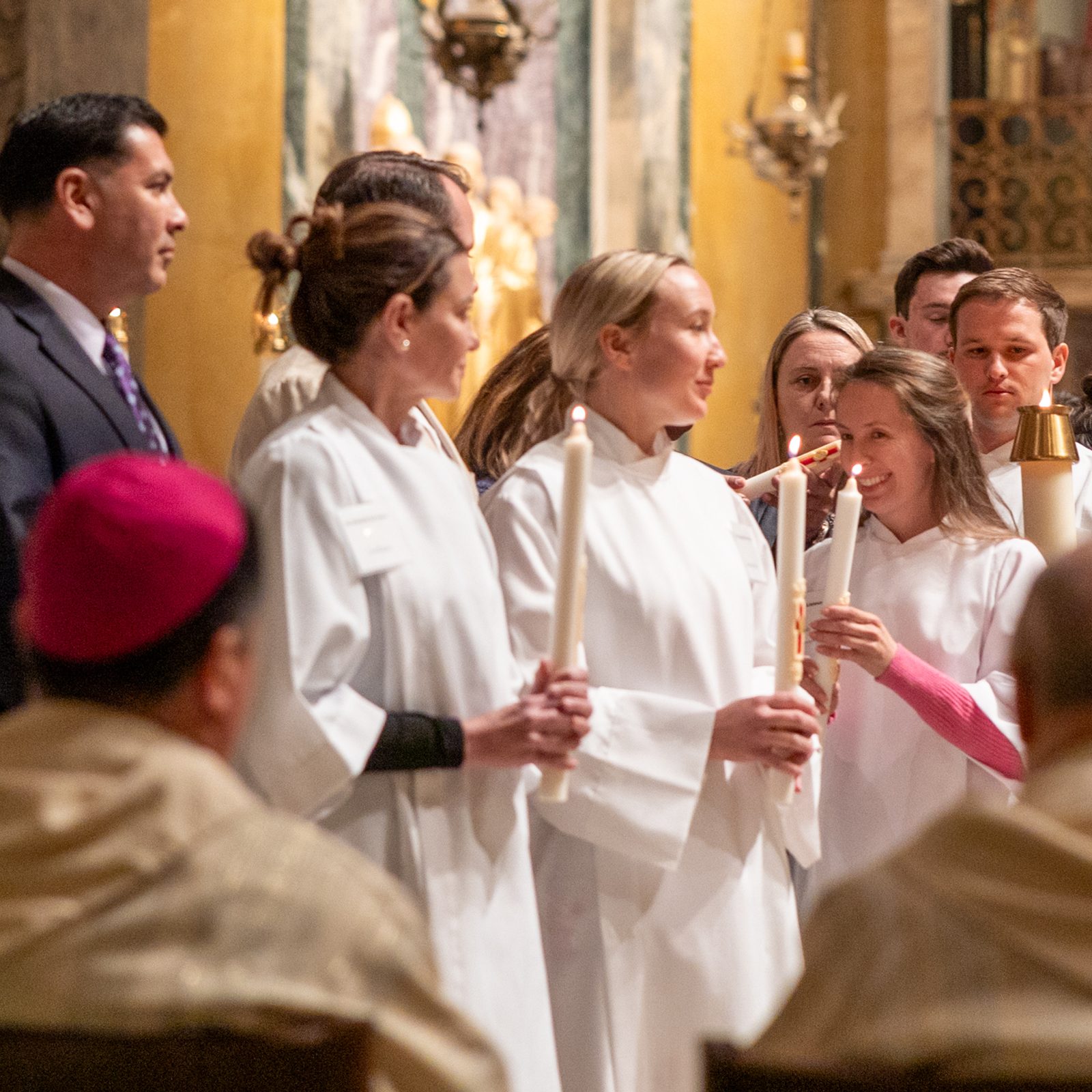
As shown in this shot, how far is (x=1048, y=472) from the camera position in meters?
2.88

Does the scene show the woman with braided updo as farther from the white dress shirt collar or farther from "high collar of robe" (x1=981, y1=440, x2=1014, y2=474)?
"high collar of robe" (x1=981, y1=440, x2=1014, y2=474)

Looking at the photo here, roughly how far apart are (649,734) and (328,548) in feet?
2.31

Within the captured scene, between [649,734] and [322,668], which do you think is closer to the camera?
[322,668]

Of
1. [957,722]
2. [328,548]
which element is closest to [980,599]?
[957,722]

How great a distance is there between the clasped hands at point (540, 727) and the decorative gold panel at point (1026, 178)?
9.38 metres

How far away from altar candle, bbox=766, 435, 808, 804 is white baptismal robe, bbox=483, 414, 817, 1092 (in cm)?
22

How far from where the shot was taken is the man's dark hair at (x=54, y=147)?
297 cm

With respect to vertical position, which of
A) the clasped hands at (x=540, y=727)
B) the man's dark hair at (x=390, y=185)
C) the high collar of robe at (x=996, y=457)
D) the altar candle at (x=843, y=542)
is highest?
the man's dark hair at (x=390, y=185)

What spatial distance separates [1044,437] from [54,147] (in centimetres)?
171

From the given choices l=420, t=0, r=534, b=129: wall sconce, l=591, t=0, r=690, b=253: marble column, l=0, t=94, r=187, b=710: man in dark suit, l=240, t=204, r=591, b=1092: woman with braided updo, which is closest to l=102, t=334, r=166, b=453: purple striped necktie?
l=0, t=94, r=187, b=710: man in dark suit

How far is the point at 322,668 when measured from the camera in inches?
102

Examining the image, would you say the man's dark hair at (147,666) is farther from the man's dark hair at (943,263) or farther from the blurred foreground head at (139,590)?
the man's dark hair at (943,263)

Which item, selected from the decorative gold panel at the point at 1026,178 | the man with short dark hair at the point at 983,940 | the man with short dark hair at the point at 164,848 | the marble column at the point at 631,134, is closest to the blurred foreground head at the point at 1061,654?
the man with short dark hair at the point at 983,940

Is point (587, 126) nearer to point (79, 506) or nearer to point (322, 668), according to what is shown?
point (322, 668)
